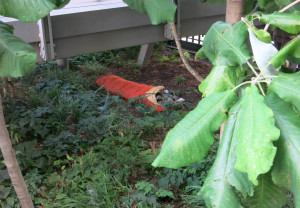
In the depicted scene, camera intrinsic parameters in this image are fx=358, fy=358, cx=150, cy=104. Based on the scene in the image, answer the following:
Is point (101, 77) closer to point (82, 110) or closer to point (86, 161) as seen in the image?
point (82, 110)

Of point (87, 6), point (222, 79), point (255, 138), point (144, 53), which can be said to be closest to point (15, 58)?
point (222, 79)

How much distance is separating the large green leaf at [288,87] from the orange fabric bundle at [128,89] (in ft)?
13.6

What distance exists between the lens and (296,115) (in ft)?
3.76

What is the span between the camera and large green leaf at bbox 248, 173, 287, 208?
1.32 m

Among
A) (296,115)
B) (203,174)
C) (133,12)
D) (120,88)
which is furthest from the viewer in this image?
(120,88)

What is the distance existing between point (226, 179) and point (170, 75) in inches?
231

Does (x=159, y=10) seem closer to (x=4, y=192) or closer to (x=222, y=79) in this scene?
(x=222, y=79)

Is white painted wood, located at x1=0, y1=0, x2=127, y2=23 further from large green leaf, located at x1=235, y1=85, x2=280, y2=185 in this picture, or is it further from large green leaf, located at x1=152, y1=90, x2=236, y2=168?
large green leaf, located at x1=235, y1=85, x2=280, y2=185

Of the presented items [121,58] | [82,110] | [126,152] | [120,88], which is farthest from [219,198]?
[121,58]

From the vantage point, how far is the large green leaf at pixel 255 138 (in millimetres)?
956

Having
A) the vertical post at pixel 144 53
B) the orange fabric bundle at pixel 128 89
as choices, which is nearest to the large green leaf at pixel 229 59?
the orange fabric bundle at pixel 128 89

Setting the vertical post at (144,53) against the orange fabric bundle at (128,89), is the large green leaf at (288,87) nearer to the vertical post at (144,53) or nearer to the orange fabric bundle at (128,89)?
the orange fabric bundle at (128,89)

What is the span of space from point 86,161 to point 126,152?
0.44m

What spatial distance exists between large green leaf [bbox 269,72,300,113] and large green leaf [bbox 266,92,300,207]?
46 millimetres
